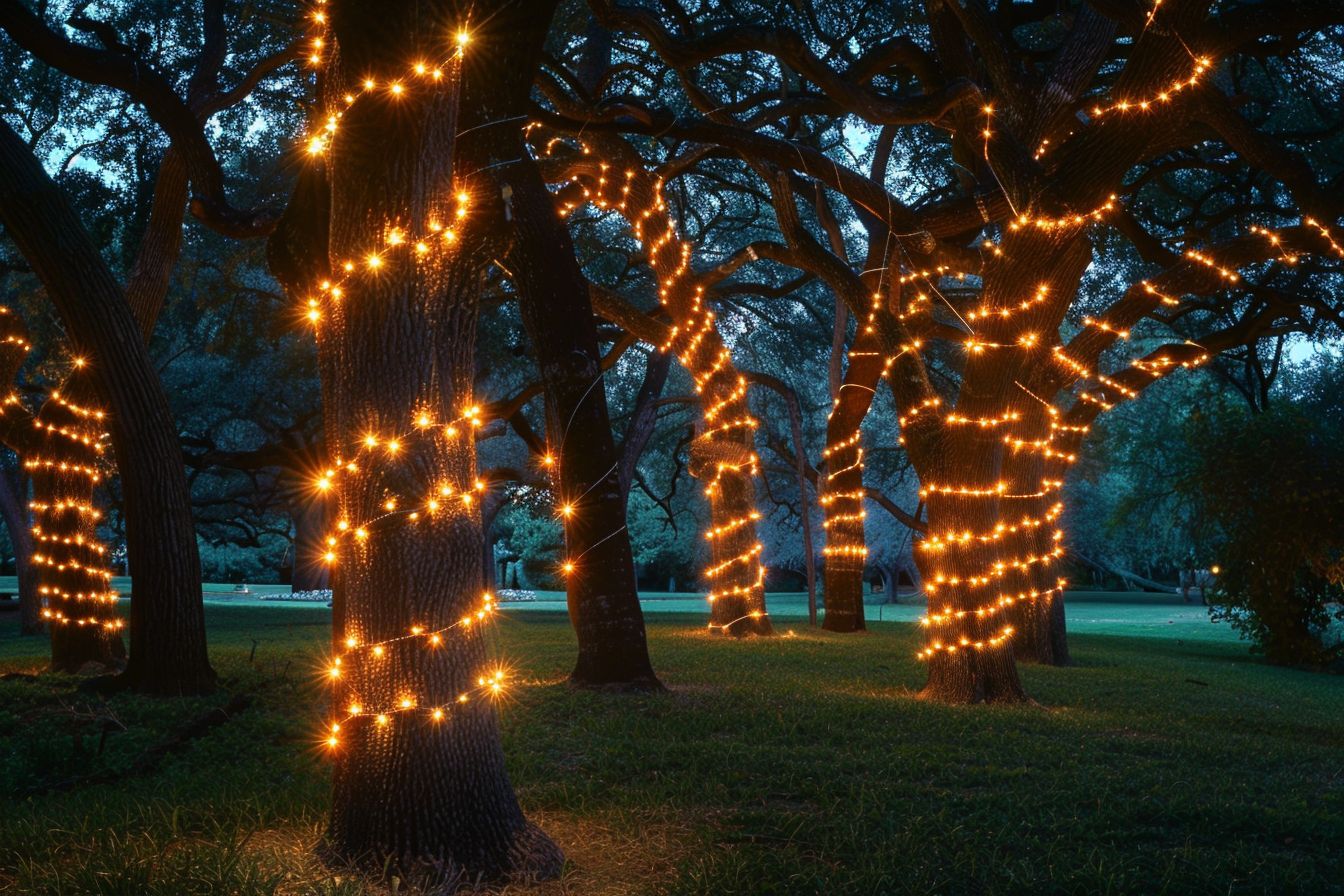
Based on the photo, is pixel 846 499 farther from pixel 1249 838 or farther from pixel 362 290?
pixel 362 290

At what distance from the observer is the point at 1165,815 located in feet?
15.4

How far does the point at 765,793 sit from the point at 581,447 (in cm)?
361

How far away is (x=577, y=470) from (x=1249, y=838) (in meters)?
5.01

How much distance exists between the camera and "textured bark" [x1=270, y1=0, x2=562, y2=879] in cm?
371

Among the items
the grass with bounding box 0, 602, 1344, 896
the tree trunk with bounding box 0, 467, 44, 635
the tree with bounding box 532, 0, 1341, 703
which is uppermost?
the tree with bounding box 532, 0, 1341, 703

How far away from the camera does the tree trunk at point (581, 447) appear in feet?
25.7

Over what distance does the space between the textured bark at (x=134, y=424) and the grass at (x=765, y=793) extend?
0.57m

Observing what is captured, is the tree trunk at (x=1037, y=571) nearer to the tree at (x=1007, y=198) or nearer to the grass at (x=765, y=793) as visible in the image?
the tree at (x=1007, y=198)

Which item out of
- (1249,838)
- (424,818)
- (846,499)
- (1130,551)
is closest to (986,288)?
(1249,838)

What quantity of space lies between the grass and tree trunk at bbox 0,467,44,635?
8661mm

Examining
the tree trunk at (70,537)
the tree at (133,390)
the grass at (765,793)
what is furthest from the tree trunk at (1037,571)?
the tree trunk at (70,537)

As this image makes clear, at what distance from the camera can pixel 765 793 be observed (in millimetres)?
4957

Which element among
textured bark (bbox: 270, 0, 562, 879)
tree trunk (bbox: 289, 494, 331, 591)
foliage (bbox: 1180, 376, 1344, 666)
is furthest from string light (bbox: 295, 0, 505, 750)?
tree trunk (bbox: 289, 494, 331, 591)

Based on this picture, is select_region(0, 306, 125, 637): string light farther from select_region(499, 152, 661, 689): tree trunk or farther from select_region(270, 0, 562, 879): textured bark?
select_region(270, 0, 562, 879): textured bark
